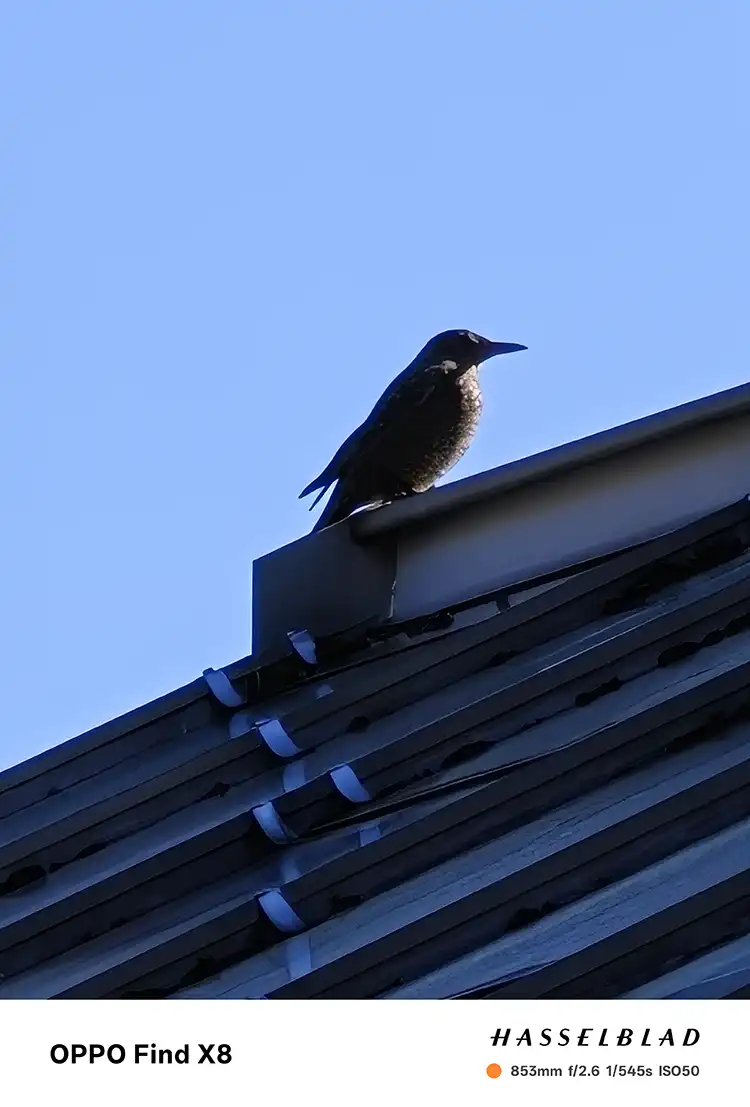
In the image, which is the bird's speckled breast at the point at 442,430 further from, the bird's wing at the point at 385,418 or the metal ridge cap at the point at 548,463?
the metal ridge cap at the point at 548,463

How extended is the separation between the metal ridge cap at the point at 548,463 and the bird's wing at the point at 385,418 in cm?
155

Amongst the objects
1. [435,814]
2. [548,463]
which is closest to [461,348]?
[548,463]

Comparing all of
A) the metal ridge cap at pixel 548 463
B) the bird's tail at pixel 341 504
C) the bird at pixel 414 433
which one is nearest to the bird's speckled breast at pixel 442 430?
the bird at pixel 414 433

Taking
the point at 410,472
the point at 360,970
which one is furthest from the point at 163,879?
the point at 410,472

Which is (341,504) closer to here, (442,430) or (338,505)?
(338,505)

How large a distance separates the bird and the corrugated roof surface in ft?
5.87

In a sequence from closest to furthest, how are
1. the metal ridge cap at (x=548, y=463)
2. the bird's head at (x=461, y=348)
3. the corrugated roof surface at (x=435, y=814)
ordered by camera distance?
1. the corrugated roof surface at (x=435, y=814)
2. the metal ridge cap at (x=548, y=463)
3. the bird's head at (x=461, y=348)

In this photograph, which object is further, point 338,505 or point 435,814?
point 338,505

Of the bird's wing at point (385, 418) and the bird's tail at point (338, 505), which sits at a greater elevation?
the bird's wing at point (385, 418)

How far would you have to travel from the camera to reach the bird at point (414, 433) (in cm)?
714

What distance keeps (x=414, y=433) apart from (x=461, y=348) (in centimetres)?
80

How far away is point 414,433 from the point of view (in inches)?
294
